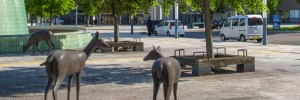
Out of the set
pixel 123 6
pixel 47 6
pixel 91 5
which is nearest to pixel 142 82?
pixel 123 6

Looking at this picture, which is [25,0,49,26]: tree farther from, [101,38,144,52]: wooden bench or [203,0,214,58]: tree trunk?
[203,0,214,58]: tree trunk

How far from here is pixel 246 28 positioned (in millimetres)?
28469

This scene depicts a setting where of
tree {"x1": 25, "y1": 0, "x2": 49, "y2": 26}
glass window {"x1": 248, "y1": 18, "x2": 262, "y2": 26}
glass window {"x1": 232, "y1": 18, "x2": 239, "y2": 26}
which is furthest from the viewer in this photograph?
tree {"x1": 25, "y1": 0, "x2": 49, "y2": 26}

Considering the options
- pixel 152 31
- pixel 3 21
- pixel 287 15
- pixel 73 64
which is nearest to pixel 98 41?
pixel 73 64

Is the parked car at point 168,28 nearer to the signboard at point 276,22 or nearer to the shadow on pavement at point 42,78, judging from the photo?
the signboard at point 276,22

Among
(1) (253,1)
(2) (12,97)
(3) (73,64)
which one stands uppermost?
(1) (253,1)

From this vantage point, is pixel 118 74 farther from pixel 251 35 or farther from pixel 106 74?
pixel 251 35

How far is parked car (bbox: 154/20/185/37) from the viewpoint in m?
37.2

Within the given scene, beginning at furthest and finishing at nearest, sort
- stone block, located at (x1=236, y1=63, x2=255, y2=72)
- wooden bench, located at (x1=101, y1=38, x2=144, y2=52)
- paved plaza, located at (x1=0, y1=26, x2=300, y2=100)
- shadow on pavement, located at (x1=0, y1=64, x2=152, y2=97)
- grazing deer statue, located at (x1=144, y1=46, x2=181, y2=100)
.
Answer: wooden bench, located at (x1=101, y1=38, x2=144, y2=52) → stone block, located at (x1=236, y1=63, x2=255, y2=72) → shadow on pavement, located at (x1=0, y1=64, x2=152, y2=97) → paved plaza, located at (x1=0, y1=26, x2=300, y2=100) → grazing deer statue, located at (x1=144, y1=46, x2=181, y2=100)

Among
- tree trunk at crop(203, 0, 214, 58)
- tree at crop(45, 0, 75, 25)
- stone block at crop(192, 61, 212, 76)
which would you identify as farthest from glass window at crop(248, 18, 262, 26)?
stone block at crop(192, 61, 212, 76)

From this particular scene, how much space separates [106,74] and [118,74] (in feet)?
1.12

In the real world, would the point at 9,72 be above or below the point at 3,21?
below

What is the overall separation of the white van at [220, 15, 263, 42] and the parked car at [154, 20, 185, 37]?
7435mm

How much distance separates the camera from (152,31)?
4112 centimetres
